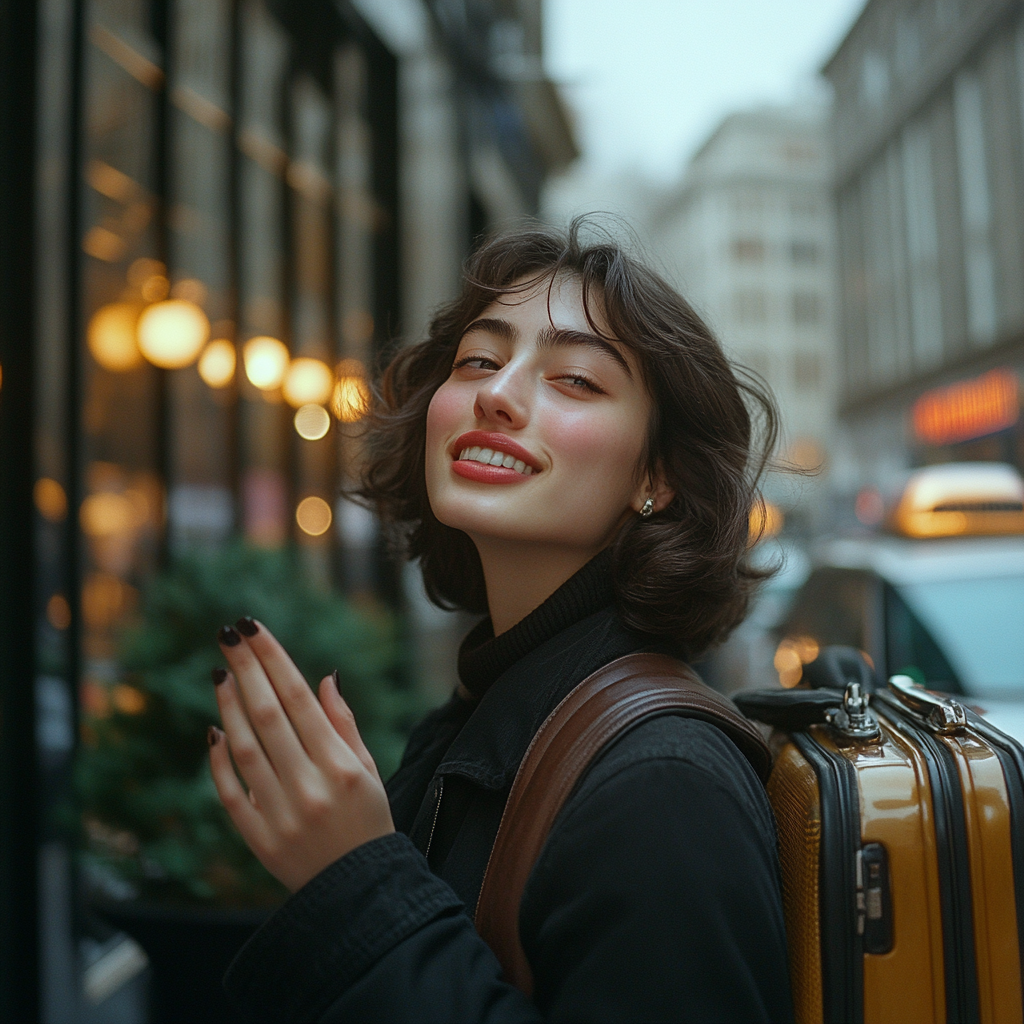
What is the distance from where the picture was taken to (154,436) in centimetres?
524

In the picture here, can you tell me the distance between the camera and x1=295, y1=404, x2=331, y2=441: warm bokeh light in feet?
24.3

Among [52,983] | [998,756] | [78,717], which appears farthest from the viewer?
[52,983]

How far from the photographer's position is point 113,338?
21.8 feet

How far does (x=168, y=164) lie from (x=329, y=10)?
9.00ft

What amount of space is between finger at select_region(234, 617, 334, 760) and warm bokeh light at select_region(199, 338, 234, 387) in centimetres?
531

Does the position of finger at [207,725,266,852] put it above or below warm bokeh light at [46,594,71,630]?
below

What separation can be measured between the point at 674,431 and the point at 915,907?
30.6 inches

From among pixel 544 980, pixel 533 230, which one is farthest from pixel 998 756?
pixel 533 230

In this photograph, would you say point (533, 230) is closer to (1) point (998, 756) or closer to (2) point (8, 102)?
(1) point (998, 756)

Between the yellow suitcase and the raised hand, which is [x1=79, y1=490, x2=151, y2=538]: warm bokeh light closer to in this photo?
the raised hand

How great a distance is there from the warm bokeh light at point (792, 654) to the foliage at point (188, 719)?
2070 millimetres

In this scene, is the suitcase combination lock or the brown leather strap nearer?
the brown leather strap

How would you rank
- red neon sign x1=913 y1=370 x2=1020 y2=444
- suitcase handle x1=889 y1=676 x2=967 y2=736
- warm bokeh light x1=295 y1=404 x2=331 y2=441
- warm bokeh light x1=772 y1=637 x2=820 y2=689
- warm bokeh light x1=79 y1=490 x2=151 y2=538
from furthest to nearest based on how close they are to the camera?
red neon sign x1=913 y1=370 x2=1020 y2=444 → warm bokeh light x1=79 y1=490 x2=151 y2=538 → warm bokeh light x1=295 y1=404 x2=331 y2=441 → warm bokeh light x1=772 y1=637 x2=820 y2=689 → suitcase handle x1=889 y1=676 x2=967 y2=736

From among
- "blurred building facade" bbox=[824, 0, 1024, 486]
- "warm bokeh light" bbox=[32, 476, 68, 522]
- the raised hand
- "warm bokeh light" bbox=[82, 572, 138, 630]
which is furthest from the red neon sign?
the raised hand
